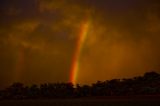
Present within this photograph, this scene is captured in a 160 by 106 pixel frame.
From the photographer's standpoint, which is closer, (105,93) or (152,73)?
(105,93)

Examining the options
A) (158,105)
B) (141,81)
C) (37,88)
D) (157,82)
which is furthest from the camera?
(37,88)

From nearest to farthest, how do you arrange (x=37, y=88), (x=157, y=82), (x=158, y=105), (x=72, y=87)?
1. (x=158, y=105)
2. (x=157, y=82)
3. (x=72, y=87)
4. (x=37, y=88)

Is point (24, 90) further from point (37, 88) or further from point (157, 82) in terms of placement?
point (157, 82)

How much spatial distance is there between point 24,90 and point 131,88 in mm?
55289

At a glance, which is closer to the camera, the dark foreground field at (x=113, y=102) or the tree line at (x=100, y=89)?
the dark foreground field at (x=113, y=102)

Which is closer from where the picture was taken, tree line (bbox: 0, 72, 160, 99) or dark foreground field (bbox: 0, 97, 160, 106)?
dark foreground field (bbox: 0, 97, 160, 106)

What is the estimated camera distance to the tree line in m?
99.3

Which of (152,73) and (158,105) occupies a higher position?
(152,73)

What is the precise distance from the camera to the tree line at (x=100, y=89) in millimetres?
99287

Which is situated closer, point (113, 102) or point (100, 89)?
point (113, 102)

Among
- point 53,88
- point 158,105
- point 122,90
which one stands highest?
point 53,88

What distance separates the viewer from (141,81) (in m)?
112

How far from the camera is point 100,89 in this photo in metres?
115

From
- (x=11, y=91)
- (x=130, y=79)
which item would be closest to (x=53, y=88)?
(x=11, y=91)
